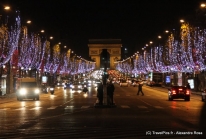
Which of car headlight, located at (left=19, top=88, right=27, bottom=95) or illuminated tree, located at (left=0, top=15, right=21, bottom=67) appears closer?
car headlight, located at (left=19, top=88, right=27, bottom=95)

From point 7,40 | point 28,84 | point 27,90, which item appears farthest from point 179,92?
point 7,40

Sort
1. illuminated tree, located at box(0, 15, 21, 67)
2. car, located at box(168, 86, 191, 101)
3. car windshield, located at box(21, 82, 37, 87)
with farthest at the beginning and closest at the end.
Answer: illuminated tree, located at box(0, 15, 21, 67) < car windshield, located at box(21, 82, 37, 87) < car, located at box(168, 86, 191, 101)

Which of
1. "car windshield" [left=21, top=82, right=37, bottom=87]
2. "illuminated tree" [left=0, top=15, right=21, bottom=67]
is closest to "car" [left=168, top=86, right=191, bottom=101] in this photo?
"car windshield" [left=21, top=82, right=37, bottom=87]

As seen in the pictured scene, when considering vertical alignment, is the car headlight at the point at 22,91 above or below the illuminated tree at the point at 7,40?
below

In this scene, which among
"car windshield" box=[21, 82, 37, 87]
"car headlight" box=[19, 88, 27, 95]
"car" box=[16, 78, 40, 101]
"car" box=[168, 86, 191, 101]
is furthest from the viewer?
"car windshield" box=[21, 82, 37, 87]

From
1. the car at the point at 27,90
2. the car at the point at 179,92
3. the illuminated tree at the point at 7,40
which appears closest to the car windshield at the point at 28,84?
the car at the point at 27,90

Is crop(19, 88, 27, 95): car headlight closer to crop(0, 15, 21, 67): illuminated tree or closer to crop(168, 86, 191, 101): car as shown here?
crop(0, 15, 21, 67): illuminated tree

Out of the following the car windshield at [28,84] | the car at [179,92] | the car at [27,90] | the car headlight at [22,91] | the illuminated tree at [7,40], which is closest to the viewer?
the car at [179,92]

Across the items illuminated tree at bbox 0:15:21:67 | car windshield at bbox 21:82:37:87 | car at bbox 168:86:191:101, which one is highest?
illuminated tree at bbox 0:15:21:67

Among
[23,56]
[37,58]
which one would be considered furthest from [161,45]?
[23,56]

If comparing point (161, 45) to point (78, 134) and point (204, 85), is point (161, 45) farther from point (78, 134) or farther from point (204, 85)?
point (78, 134)

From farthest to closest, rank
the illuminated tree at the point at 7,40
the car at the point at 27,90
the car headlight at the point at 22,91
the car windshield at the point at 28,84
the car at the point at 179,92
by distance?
the illuminated tree at the point at 7,40, the car windshield at the point at 28,84, the car at the point at 27,90, the car headlight at the point at 22,91, the car at the point at 179,92

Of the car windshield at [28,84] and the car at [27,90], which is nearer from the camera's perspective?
the car at [27,90]

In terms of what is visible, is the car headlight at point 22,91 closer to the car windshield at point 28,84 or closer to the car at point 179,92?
the car windshield at point 28,84
